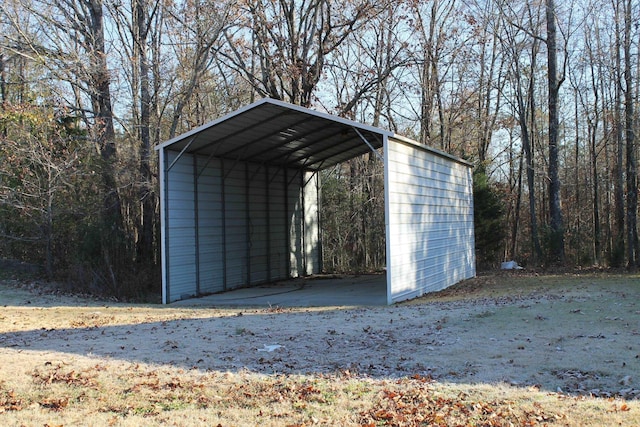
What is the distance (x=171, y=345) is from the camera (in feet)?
21.2

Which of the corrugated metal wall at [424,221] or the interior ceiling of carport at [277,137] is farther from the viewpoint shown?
the interior ceiling of carport at [277,137]

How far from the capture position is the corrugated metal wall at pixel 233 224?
12594 millimetres

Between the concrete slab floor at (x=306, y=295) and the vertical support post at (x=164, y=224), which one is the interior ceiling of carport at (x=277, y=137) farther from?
the concrete slab floor at (x=306, y=295)

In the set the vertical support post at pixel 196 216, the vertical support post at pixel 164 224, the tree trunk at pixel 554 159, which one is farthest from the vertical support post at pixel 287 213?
the tree trunk at pixel 554 159

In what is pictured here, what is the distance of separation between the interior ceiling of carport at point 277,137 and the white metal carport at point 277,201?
0.03 m

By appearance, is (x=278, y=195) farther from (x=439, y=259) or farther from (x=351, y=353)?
(x=351, y=353)

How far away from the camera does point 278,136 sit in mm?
13883

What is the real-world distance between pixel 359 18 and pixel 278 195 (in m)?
6.09

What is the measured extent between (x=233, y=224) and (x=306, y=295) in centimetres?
336

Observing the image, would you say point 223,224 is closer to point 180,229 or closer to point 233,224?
point 233,224

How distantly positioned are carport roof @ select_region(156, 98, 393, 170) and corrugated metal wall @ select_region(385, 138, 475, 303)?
3.14ft

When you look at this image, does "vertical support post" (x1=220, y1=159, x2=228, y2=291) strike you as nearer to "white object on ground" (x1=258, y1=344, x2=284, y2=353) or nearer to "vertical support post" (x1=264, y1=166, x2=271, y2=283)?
"vertical support post" (x1=264, y1=166, x2=271, y2=283)

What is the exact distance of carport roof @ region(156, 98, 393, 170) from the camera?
1134 cm

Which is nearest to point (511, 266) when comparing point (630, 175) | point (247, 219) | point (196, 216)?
point (630, 175)
